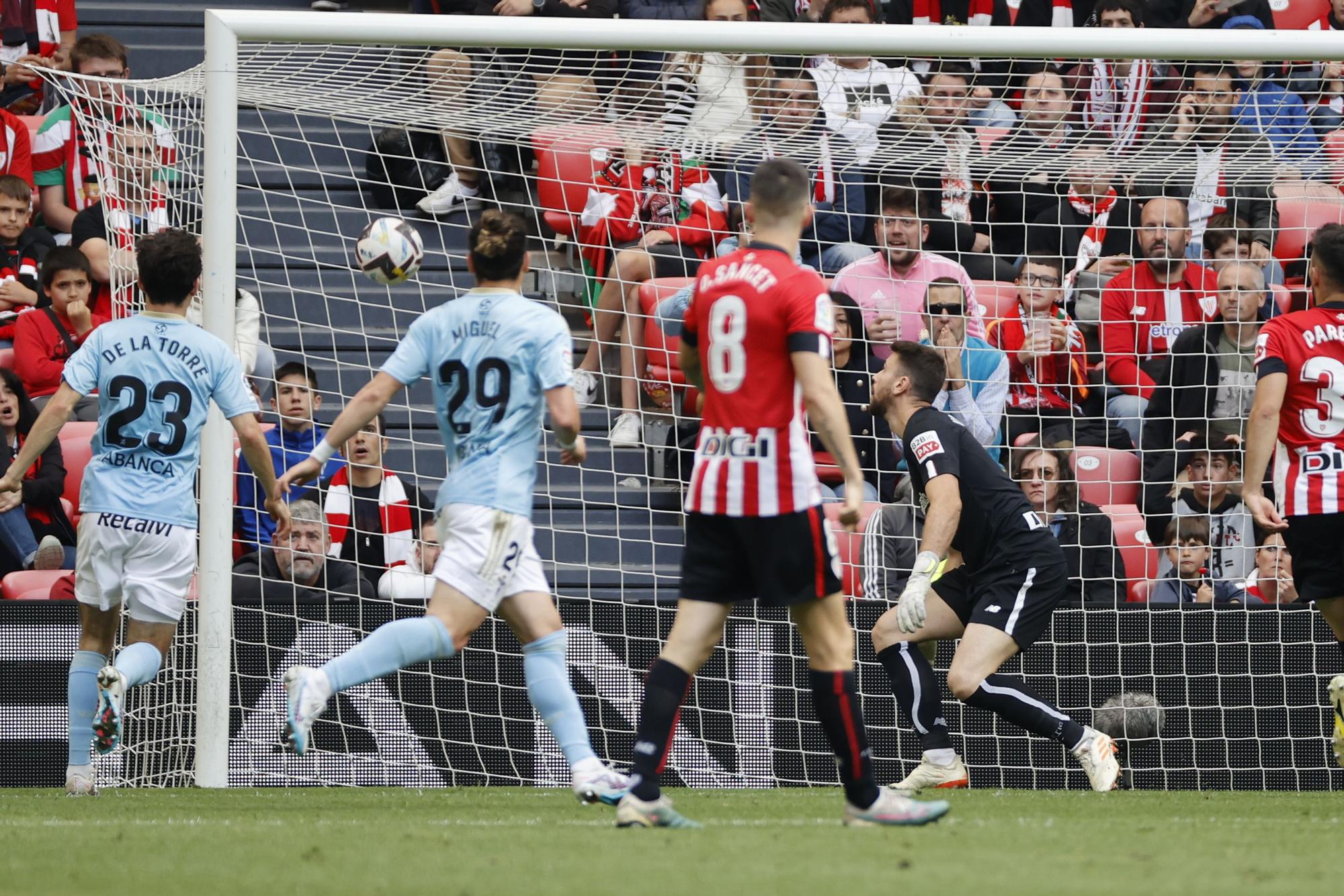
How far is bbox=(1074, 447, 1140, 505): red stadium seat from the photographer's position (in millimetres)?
9898

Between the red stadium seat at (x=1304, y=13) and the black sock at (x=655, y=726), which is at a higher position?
the red stadium seat at (x=1304, y=13)

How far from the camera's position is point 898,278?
31.8ft

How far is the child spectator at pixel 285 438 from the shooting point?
916 centimetres

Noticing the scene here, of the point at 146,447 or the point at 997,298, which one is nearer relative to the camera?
the point at 146,447

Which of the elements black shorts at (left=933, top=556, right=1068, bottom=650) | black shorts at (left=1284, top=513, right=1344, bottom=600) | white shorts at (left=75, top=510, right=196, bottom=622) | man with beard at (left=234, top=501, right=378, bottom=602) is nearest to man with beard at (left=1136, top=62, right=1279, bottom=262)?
black shorts at (left=933, top=556, right=1068, bottom=650)

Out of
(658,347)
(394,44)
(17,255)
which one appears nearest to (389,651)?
(394,44)

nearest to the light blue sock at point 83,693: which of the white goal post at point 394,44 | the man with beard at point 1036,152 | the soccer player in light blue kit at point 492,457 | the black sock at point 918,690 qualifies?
the white goal post at point 394,44

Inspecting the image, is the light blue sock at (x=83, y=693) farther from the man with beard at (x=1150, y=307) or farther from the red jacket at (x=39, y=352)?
the man with beard at (x=1150, y=307)

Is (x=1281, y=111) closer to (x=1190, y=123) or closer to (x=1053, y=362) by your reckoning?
(x=1190, y=123)

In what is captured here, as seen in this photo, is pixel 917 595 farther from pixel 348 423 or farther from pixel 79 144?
pixel 79 144

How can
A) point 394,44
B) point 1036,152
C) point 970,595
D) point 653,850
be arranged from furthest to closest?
point 1036,152
point 394,44
point 970,595
point 653,850

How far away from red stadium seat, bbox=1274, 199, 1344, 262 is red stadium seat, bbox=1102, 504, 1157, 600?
1990 mm

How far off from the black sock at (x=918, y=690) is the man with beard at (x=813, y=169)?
2543 millimetres

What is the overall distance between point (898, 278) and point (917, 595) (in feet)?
9.89
